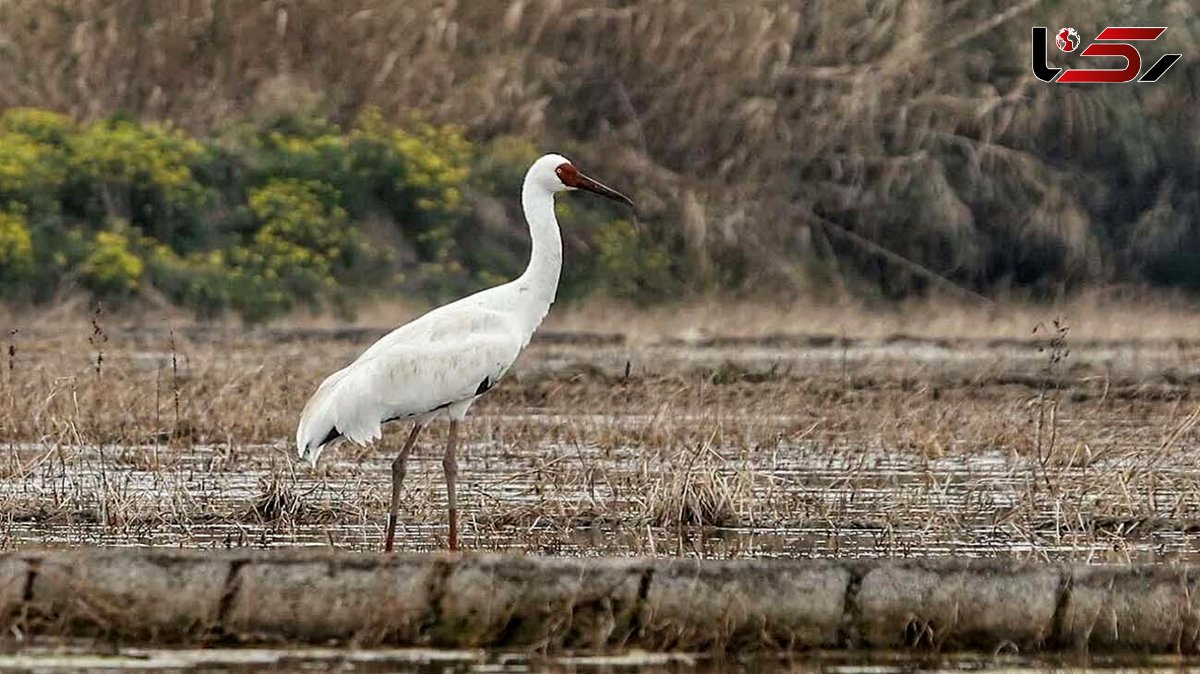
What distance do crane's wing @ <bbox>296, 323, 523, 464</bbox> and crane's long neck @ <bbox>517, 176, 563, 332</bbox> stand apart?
25 centimetres

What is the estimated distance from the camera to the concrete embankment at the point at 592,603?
26.2 ft

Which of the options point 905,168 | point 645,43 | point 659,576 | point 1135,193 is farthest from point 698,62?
point 659,576

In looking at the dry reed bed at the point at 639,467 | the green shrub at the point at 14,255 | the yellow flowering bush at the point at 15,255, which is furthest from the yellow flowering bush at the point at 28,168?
the dry reed bed at the point at 639,467

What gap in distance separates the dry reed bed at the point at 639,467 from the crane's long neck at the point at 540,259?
3.40 ft

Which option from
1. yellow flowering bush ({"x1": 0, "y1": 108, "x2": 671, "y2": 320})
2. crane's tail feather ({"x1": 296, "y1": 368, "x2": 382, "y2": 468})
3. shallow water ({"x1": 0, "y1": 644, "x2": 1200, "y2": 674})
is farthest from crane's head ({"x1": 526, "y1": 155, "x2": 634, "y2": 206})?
yellow flowering bush ({"x1": 0, "y1": 108, "x2": 671, "y2": 320})

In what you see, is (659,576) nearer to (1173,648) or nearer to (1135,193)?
(1173,648)

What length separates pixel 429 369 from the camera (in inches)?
422

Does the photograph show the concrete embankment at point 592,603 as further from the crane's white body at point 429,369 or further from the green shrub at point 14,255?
the green shrub at point 14,255

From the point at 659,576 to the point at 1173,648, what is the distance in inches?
65.7

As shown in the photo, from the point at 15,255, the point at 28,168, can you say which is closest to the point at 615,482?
the point at 15,255

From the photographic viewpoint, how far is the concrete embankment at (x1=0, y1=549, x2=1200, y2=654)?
798 centimetres

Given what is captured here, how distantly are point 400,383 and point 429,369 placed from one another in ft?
0.45

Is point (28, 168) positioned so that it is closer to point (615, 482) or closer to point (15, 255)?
point (15, 255)

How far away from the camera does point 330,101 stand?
33.0 metres
